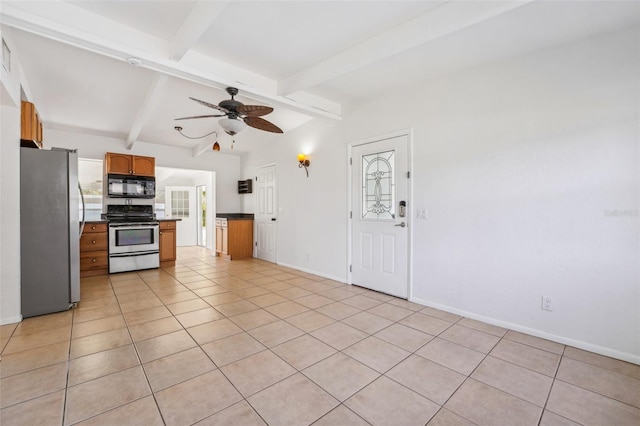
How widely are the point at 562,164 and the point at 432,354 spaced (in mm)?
1988

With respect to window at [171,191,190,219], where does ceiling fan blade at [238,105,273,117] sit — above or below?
above

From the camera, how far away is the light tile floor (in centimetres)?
161

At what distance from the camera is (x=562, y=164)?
2469mm

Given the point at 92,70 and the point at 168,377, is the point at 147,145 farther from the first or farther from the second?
the point at 168,377

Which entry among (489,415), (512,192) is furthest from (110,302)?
(512,192)

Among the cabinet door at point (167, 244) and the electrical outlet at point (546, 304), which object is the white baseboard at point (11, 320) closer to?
the cabinet door at point (167, 244)

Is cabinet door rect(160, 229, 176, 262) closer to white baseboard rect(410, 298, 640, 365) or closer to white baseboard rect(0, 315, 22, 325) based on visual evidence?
white baseboard rect(0, 315, 22, 325)

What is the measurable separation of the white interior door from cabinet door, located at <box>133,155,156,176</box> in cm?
292

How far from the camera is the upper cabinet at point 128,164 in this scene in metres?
5.39

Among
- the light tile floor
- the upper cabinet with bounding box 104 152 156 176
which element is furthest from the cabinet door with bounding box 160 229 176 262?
the light tile floor

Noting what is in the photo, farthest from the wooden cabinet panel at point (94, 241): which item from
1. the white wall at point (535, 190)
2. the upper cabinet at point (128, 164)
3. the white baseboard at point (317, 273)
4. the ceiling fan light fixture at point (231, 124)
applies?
the white wall at point (535, 190)

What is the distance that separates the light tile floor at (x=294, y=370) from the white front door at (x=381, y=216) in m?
0.60

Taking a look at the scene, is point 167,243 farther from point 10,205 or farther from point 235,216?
point 10,205

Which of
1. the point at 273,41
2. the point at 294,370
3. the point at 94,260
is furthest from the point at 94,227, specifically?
the point at 294,370
